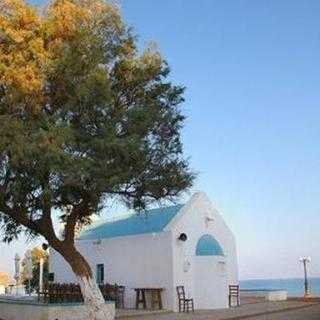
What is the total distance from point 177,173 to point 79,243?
1547 centimetres

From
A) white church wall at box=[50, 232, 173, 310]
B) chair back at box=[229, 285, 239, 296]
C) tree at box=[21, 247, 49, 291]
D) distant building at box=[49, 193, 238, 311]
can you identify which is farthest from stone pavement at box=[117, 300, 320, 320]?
tree at box=[21, 247, 49, 291]

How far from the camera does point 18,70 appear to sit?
61.7 ft

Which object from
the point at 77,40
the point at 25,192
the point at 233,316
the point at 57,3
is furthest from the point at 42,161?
the point at 233,316

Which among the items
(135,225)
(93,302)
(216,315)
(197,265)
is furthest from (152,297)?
(93,302)

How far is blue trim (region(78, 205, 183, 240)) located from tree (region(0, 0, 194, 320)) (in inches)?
348

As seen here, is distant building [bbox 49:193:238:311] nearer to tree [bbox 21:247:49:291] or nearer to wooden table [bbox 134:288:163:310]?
wooden table [bbox 134:288:163:310]

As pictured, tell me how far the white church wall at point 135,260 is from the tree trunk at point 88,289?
29.5 ft

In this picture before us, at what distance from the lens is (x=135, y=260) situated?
31938 mm

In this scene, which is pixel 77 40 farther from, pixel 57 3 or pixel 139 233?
pixel 139 233

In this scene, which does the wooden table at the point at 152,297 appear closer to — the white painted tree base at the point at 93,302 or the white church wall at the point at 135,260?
the white church wall at the point at 135,260

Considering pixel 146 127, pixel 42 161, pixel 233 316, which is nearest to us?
pixel 42 161

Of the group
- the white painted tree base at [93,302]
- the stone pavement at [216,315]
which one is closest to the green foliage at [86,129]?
the white painted tree base at [93,302]

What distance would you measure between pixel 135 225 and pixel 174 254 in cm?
391

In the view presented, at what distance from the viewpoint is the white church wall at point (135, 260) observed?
30.3 meters
